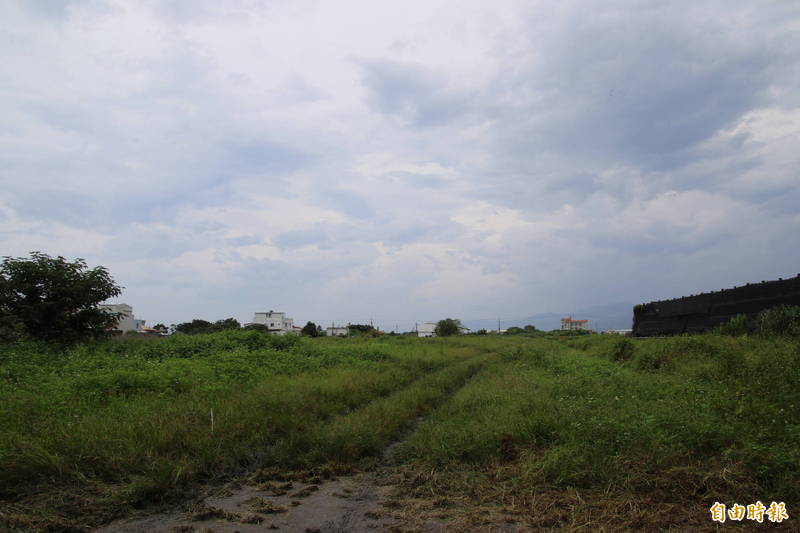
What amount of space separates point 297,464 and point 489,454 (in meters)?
2.56

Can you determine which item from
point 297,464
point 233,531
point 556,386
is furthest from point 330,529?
point 556,386

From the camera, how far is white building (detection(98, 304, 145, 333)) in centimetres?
1781

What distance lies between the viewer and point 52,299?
612 inches

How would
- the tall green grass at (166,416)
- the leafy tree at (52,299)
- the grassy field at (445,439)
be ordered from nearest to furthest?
1. the grassy field at (445,439)
2. the tall green grass at (166,416)
3. the leafy tree at (52,299)

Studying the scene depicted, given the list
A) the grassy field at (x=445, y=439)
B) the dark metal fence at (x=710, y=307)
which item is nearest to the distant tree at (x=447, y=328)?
the dark metal fence at (x=710, y=307)

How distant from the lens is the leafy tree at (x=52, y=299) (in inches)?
583

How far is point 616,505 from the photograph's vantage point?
4.41m

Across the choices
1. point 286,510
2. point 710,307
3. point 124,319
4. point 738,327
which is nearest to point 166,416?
point 286,510

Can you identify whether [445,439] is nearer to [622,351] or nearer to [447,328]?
[622,351]

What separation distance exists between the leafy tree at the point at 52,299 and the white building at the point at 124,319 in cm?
84

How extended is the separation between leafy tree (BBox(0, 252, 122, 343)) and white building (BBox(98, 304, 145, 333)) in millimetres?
839

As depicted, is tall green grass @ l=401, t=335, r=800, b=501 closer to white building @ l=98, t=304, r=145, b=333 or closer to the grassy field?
the grassy field

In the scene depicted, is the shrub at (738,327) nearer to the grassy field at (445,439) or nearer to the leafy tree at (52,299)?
the grassy field at (445,439)

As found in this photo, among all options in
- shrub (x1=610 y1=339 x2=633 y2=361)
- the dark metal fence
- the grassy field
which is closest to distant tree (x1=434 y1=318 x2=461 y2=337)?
the dark metal fence
